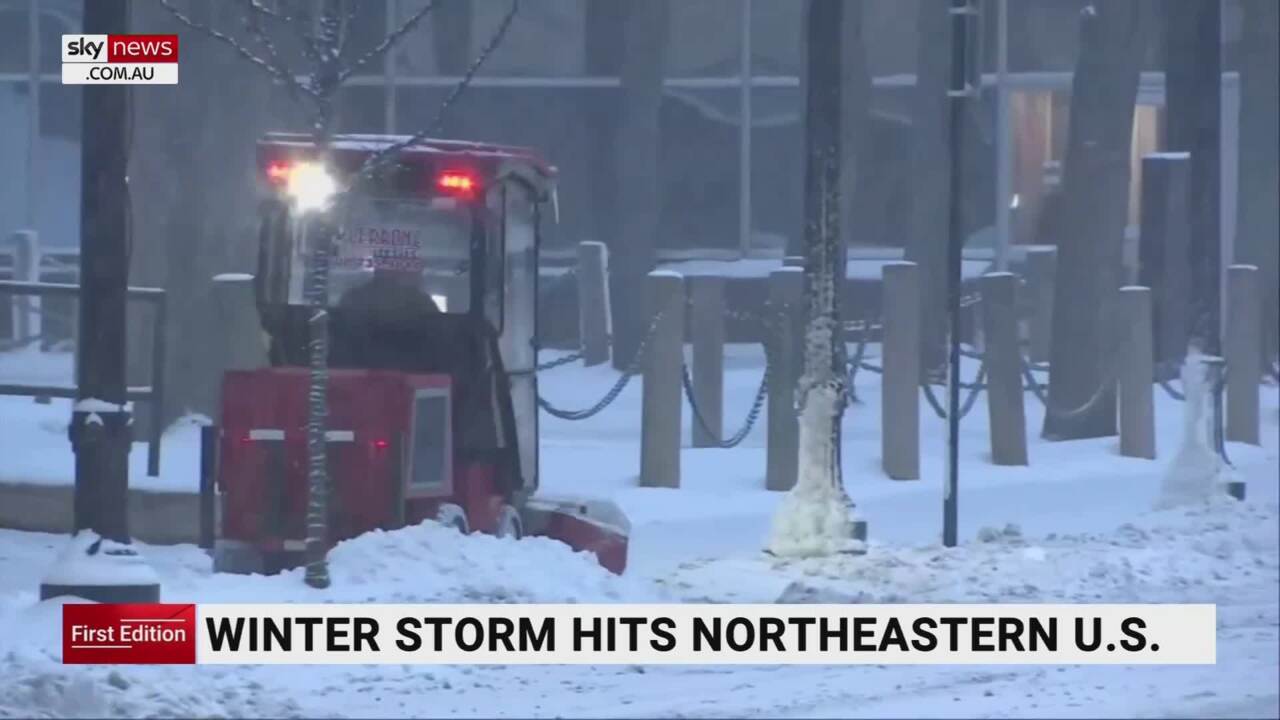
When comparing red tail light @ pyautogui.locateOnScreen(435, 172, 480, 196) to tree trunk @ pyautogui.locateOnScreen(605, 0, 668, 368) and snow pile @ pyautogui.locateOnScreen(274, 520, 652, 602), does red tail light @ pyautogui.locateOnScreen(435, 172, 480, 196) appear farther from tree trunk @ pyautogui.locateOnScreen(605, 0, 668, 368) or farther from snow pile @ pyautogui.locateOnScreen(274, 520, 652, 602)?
tree trunk @ pyautogui.locateOnScreen(605, 0, 668, 368)

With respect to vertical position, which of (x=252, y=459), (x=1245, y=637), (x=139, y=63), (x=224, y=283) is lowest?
(x=1245, y=637)

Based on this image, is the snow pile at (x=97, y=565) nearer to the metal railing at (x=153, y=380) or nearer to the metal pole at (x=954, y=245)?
the metal railing at (x=153, y=380)

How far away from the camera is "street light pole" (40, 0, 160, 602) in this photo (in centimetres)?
983

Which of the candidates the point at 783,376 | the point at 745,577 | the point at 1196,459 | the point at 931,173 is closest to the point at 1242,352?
the point at 1196,459

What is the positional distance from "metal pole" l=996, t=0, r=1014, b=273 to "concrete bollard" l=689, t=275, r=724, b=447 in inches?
318

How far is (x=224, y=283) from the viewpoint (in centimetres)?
1412

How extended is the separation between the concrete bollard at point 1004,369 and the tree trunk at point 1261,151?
7978mm

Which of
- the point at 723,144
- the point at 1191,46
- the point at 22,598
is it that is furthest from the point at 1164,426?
the point at 22,598

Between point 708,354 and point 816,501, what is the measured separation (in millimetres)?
3343

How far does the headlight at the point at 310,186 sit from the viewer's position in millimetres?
10844

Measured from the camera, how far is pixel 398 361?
36.8ft

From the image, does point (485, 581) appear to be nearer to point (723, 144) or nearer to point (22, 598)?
point (22, 598)

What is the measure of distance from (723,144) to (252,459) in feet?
43.3

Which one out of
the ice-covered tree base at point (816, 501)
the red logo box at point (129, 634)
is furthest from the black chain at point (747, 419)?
the red logo box at point (129, 634)
